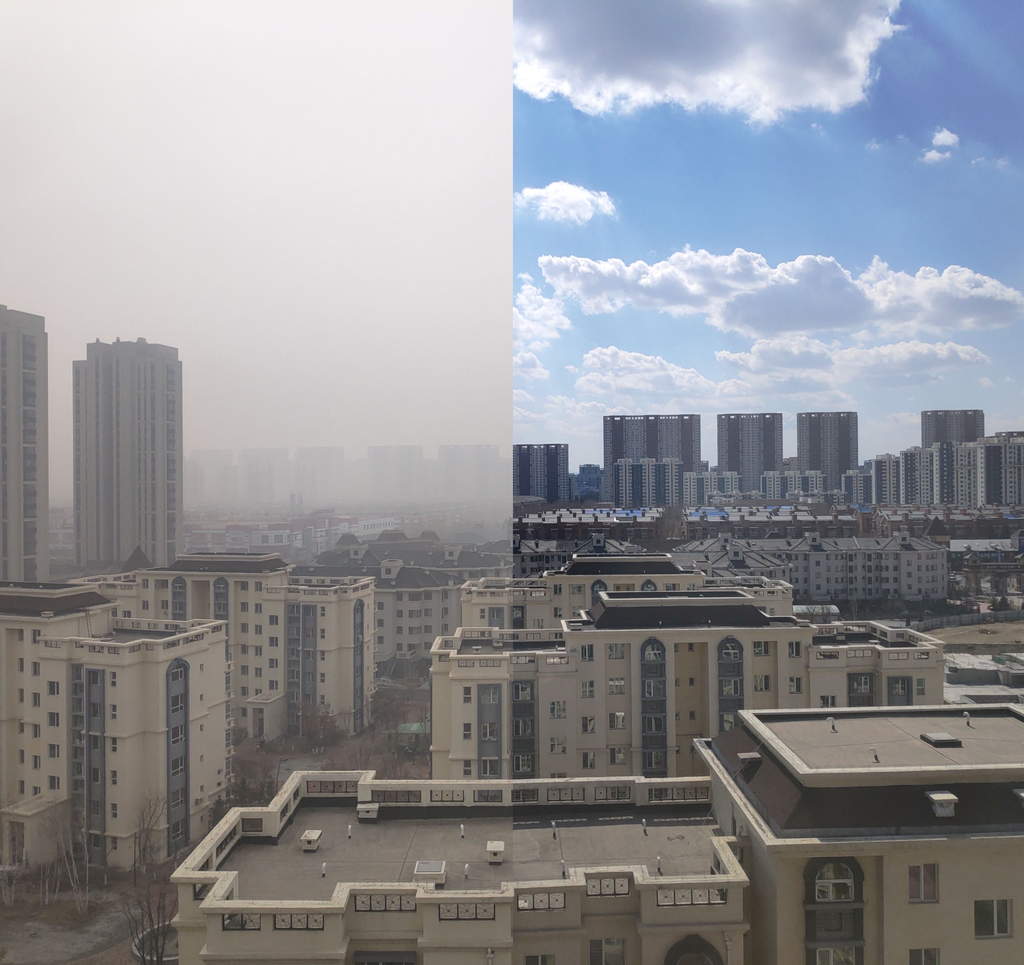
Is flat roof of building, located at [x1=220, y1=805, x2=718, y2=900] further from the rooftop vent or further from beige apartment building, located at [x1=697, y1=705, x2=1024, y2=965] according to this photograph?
the rooftop vent

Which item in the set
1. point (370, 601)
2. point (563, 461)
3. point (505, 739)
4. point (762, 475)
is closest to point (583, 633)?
point (505, 739)

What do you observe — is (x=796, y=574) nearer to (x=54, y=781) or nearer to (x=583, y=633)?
(x=583, y=633)

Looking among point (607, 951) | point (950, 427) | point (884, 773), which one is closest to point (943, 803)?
point (884, 773)

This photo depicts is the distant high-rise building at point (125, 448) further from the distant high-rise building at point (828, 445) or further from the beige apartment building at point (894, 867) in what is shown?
the distant high-rise building at point (828, 445)

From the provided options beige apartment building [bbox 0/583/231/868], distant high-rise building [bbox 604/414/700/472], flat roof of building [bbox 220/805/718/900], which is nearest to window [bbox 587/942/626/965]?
flat roof of building [bbox 220/805/718/900]

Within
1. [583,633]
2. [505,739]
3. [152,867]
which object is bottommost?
[152,867]

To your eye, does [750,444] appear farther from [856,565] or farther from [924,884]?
[924,884]
